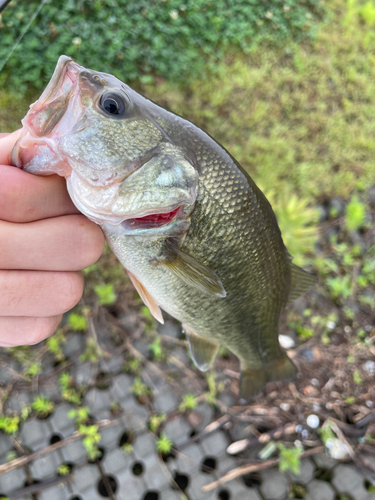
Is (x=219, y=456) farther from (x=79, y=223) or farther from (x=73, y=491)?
(x=79, y=223)

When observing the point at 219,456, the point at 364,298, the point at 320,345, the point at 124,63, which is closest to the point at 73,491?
the point at 219,456

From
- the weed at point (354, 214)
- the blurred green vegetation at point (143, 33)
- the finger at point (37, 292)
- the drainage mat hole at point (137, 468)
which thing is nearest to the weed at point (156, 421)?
the drainage mat hole at point (137, 468)

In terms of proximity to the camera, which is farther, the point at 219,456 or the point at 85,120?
the point at 219,456

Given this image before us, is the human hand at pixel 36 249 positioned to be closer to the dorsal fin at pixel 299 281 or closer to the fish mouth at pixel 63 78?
the fish mouth at pixel 63 78

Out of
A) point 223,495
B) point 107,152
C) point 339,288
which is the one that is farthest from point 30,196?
point 339,288

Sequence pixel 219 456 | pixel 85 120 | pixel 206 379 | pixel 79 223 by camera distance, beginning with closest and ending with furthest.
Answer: pixel 85 120 < pixel 79 223 < pixel 219 456 < pixel 206 379

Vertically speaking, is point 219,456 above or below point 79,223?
below

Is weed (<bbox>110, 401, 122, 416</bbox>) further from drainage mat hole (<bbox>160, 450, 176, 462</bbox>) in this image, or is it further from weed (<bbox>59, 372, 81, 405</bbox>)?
drainage mat hole (<bbox>160, 450, 176, 462</bbox>)
